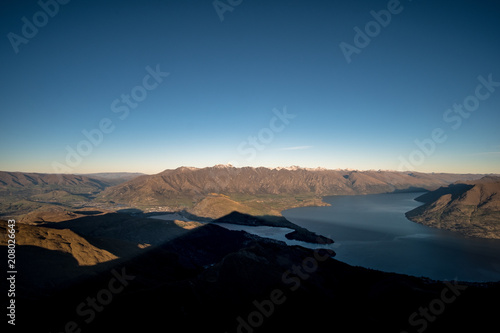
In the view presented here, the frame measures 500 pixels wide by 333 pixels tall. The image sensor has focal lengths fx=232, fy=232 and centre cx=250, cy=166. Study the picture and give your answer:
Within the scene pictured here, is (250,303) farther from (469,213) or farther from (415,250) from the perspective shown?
(469,213)

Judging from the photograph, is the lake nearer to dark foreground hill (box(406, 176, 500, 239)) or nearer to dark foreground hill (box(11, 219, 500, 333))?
dark foreground hill (box(406, 176, 500, 239))

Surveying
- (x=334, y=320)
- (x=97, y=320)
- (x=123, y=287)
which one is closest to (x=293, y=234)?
(x=334, y=320)

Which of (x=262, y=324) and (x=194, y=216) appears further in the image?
(x=194, y=216)

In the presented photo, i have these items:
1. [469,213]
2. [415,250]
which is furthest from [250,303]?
[469,213]

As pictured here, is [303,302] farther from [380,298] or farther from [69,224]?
[69,224]

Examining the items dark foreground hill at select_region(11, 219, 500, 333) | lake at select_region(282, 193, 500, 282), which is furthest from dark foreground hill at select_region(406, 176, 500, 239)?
dark foreground hill at select_region(11, 219, 500, 333)

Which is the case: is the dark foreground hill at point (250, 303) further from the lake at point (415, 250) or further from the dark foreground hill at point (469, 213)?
the dark foreground hill at point (469, 213)

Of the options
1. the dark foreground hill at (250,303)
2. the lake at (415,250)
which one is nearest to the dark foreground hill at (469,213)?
the lake at (415,250)
